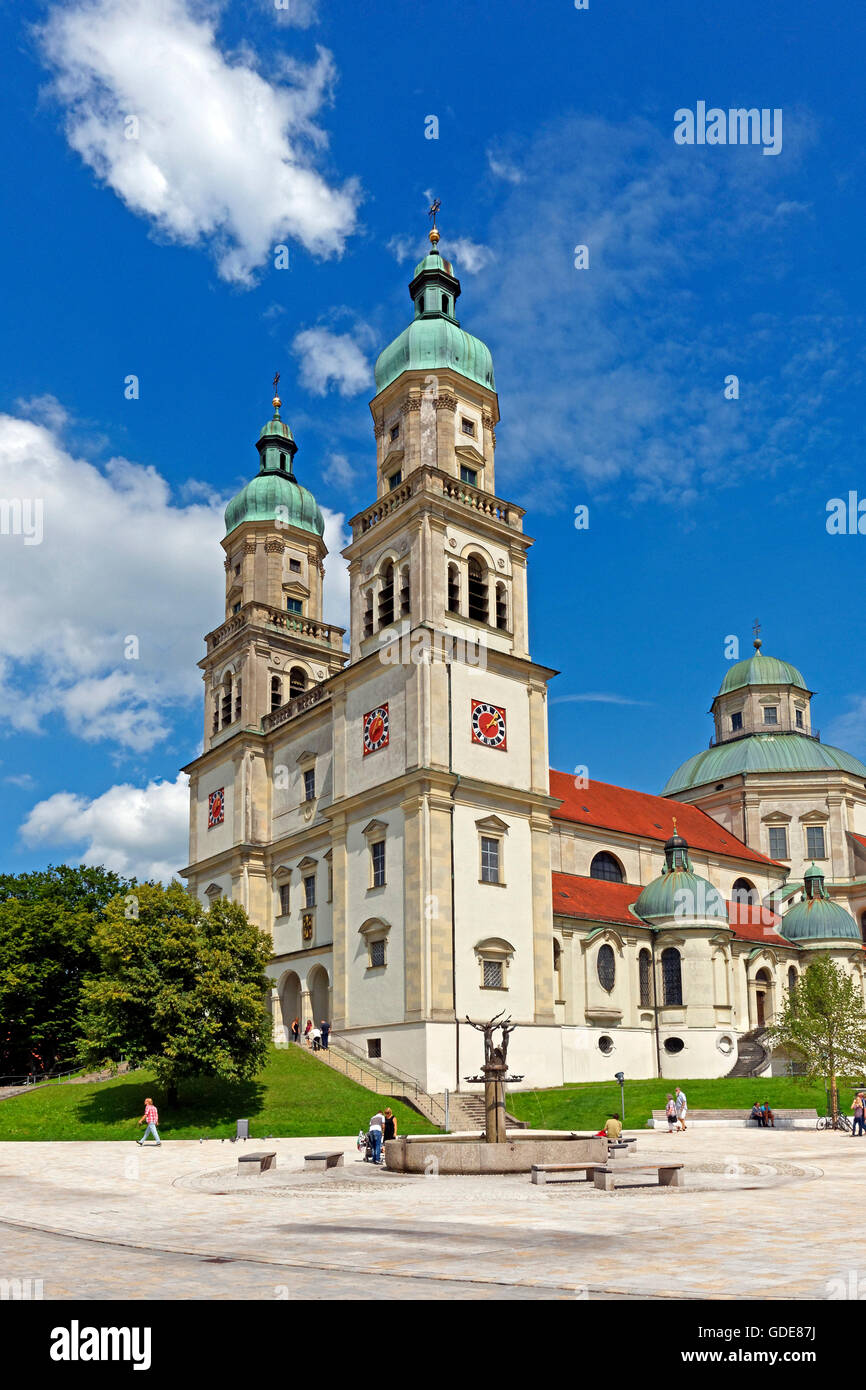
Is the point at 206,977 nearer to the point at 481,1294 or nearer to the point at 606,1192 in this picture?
the point at 606,1192

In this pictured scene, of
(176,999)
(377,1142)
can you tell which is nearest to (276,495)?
(176,999)

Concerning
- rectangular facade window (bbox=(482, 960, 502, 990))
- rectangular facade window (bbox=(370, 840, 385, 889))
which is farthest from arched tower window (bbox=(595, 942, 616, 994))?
rectangular facade window (bbox=(370, 840, 385, 889))

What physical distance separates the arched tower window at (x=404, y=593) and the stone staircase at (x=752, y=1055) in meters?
27.6

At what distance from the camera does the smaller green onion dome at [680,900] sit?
196 feet

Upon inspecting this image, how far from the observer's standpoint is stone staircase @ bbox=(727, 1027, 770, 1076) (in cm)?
5641

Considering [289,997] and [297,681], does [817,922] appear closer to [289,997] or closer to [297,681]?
[289,997]

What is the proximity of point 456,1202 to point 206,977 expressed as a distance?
20613mm

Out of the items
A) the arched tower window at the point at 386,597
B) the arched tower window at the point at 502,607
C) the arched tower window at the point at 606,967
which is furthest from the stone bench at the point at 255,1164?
the arched tower window at the point at 606,967

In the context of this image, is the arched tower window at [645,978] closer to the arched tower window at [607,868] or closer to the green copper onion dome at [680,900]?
the green copper onion dome at [680,900]

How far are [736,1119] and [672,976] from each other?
1785cm

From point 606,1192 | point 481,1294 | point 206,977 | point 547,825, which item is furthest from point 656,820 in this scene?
point 481,1294

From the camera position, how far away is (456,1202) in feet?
61.5

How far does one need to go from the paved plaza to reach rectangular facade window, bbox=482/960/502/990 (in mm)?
19557

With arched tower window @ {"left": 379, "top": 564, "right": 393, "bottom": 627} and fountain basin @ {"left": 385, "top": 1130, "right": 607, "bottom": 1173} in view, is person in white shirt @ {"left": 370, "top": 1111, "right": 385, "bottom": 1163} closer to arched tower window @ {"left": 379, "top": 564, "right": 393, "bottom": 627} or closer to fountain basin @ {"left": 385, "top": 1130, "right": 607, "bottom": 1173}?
fountain basin @ {"left": 385, "top": 1130, "right": 607, "bottom": 1173}
